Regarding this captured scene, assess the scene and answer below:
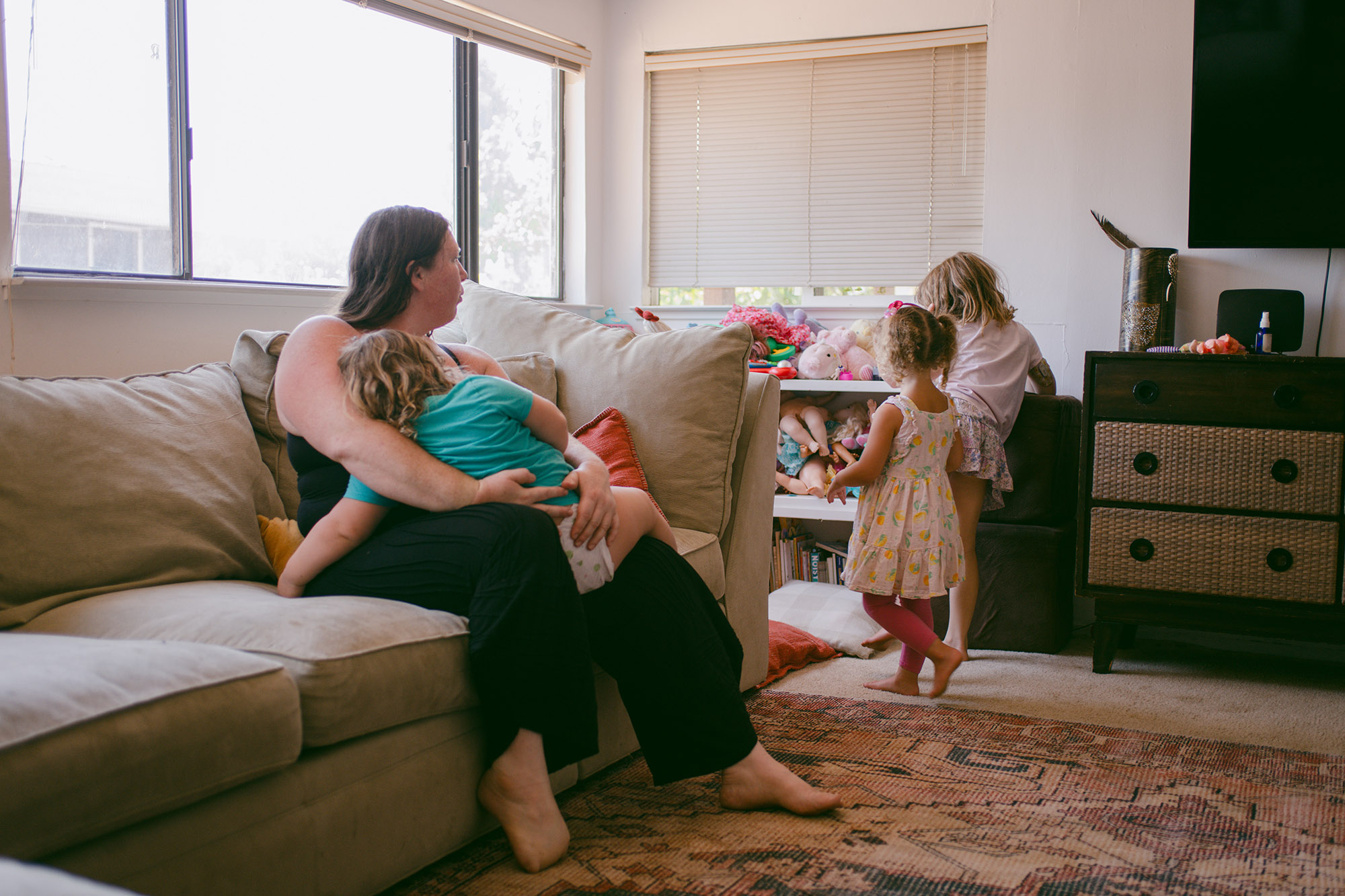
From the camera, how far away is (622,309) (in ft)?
13.2

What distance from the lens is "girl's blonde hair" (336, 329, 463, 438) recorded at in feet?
4.93

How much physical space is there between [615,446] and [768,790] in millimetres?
779

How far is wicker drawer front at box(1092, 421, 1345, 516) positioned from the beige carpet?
461 mm

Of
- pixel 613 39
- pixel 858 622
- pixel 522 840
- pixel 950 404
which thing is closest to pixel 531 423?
pixel 522 840

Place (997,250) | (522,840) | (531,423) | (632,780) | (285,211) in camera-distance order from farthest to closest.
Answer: (997,250) → (285,211) → (632,780) → (531,423) → (522,840)

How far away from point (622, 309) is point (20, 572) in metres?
2.79

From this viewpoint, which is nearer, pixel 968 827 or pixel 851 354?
pixel 968 827

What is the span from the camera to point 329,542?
1511mm

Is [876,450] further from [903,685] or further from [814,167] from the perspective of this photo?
[814,167]

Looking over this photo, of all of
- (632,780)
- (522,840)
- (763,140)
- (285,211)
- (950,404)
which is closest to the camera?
(522,840)

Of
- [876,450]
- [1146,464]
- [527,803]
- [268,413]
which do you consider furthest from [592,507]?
[1146,464]

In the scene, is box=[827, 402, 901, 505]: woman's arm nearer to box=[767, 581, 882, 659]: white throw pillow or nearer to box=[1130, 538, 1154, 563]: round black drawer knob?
box=[767, 581, 882, 659]: white throw pillow

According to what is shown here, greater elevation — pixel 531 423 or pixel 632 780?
pixel 531 423

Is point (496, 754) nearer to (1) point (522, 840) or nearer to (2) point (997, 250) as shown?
(1) point (522, 840)
